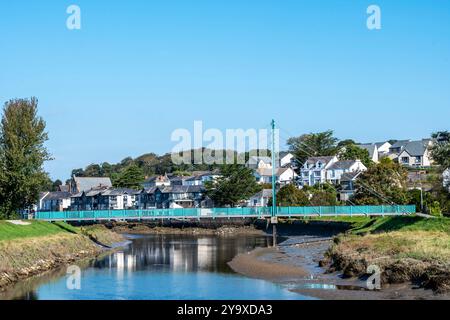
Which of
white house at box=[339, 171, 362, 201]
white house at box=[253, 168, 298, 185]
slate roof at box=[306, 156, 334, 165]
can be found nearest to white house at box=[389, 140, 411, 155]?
white house at box=[253, 168, 298, 185]

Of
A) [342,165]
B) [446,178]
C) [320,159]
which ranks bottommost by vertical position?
[446,178]

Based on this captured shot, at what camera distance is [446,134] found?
84000mm

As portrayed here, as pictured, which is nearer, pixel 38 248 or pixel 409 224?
pixel 38 248

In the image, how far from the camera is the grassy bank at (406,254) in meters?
33.9

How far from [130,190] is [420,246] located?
10349 centimetres

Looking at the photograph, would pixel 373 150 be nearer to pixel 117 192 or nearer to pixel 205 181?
pixel 205 181

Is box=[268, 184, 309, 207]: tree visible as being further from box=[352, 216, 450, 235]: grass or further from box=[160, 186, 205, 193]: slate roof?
box=[160, 186, 205, 193]: slate roof

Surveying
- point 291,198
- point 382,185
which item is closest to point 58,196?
point 291,198

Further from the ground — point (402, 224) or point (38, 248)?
point (402, 224)

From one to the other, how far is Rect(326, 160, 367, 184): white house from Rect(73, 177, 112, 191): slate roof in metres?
56.7

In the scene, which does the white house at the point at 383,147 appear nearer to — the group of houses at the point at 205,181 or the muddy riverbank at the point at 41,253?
the group of houses at the point at 205,181

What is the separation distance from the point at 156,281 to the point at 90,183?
4719 inches

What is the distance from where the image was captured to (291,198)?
315ft
